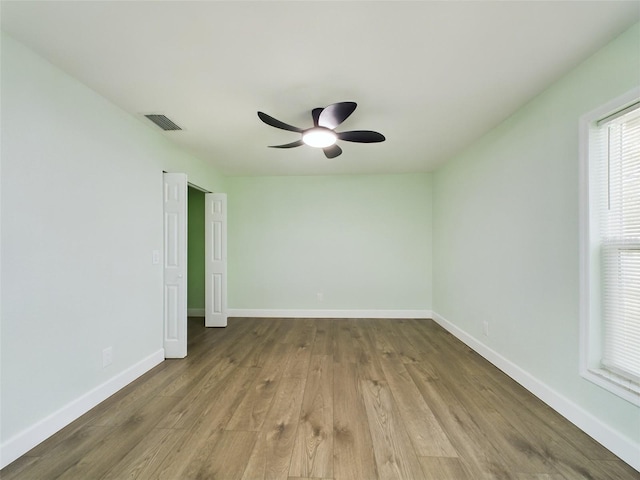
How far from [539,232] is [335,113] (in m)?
1.87

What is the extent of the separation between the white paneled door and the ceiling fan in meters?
1.49

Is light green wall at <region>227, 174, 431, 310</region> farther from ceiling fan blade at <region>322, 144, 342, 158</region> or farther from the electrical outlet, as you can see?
the electrical outlet

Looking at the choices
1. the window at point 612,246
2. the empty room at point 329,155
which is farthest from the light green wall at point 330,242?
the window at point 612,246

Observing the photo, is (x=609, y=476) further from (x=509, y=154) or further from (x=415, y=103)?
(x=415, y=103)

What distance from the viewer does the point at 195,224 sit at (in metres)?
5.07

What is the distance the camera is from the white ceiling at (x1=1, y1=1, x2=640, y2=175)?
56.1 inches

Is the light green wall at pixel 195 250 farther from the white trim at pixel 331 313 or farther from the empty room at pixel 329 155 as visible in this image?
the empty room at pixel 329 155

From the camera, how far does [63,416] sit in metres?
1.88

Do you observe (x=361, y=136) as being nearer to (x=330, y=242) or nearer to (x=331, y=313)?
(x=330, y=242)

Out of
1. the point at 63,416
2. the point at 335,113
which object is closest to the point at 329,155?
the point at 335,113

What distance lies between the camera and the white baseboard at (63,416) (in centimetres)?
157

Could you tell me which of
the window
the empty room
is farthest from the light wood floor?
the window

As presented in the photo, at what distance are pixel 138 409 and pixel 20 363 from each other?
2.68 ft

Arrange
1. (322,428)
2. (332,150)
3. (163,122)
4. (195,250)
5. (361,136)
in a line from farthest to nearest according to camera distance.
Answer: (195,250) < (332,150) < (163,122) < (361,136) < (322,428)
